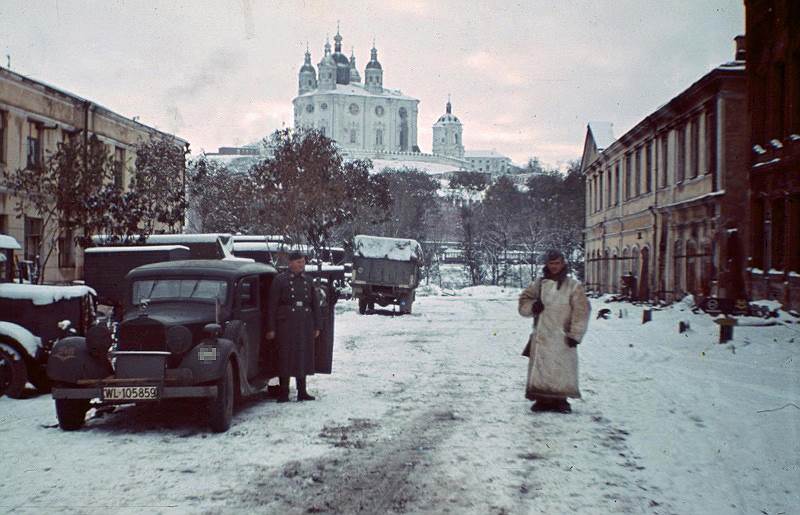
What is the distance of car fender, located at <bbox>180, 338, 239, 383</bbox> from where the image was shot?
8453mm

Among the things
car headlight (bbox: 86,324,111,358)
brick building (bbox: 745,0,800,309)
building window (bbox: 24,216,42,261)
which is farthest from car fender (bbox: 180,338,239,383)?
building window (bbox: 24,216,42,261)

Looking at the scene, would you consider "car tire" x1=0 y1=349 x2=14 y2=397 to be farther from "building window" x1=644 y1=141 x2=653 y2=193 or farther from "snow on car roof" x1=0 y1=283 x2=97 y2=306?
"building window" x1=644 y1=141 x2=653 y2=193

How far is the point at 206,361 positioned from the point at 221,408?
1.57 ft

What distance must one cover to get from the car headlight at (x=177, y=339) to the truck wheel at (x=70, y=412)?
1031 mm

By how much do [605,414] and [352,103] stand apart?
523 ft

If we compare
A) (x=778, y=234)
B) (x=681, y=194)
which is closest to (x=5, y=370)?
(x=778, y=234)

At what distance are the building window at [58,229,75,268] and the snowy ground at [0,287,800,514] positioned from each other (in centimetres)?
2132

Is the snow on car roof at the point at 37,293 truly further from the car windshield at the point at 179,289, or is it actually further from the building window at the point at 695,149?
the building window at the point at 695,149

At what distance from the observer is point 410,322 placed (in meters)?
26.1

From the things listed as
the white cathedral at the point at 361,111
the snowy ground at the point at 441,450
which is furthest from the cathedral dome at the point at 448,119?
the snowy ground at the point at 441,450

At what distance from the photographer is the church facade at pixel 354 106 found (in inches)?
6447

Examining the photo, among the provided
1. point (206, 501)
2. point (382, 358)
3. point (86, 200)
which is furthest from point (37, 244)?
point (206, 501)

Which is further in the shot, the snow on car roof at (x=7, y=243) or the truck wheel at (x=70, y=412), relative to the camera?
the snow on car roof at (x=7, y=243)

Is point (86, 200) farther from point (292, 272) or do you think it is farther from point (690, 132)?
point (690, 132)
